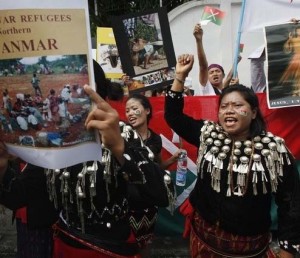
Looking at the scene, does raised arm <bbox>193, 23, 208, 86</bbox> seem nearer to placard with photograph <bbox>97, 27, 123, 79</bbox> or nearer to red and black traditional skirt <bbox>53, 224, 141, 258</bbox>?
placard with photograph <bbox>97, 27, 123, 79</bbox>

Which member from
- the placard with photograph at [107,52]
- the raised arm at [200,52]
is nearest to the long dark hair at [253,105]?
the raised arm at [200,52]

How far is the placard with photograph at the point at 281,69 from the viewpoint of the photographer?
13.4 ft

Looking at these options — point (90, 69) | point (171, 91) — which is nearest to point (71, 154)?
point (90, 69)

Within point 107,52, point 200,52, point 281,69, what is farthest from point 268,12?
point 107,52

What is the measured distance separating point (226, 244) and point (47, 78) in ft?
5.43

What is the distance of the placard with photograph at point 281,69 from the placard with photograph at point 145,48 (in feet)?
3.12

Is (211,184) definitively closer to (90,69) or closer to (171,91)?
(171,91)

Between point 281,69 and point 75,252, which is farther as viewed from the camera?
point 281,69

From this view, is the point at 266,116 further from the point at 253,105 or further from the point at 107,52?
the point at 107,52

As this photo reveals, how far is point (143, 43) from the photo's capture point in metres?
3.66

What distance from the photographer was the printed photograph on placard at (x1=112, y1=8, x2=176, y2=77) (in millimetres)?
3602

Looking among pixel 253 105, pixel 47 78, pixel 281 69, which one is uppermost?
pixel 47 78

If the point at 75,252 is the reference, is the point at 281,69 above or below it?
above

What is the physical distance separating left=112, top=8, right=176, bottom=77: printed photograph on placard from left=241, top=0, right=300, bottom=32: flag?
0.92m
